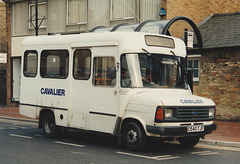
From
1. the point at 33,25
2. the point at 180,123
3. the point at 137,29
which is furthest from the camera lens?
the point at 33,25

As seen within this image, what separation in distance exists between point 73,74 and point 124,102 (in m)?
2.10

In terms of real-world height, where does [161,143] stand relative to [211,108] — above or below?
below

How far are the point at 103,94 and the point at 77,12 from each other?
14649 mm

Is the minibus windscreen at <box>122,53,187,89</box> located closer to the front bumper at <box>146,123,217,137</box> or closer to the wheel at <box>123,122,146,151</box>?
the wheel at <box>123,122,146,151</box>

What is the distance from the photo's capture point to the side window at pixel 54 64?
465 inches

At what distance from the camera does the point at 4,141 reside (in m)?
11.4

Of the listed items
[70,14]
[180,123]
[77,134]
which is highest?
[70,14]

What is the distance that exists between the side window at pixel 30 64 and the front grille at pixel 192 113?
17.1ft

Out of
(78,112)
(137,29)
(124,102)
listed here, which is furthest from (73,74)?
(137,29)

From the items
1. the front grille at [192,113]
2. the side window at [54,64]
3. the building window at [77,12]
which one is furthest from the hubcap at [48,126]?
the building window at [77,12]

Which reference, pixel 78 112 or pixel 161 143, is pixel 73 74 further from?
pixel 161 143

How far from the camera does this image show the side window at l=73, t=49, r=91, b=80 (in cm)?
1104

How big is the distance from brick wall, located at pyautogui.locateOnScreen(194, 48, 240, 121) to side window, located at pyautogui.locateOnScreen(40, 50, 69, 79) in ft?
28.1

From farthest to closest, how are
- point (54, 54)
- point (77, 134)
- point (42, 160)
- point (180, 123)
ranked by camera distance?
point (77, 134) → point (54, 54) → point (180, 123) → point (42, 160)
